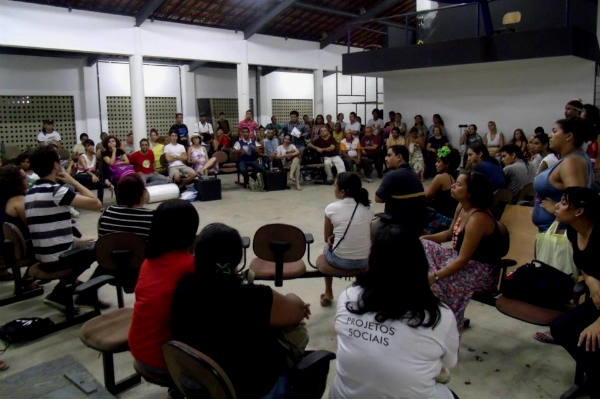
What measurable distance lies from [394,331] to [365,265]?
191 centimetres

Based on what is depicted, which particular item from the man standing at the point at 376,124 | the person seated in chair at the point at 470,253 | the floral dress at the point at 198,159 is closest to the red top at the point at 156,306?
the person seated in chair at the point at 470,253

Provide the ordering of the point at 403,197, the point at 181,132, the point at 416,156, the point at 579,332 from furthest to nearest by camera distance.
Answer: the point at 181,132 < the point at 416,156 < the point at 403,197 < the point at 579,332

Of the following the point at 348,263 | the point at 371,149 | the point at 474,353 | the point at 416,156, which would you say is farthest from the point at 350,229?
the point at 371,149

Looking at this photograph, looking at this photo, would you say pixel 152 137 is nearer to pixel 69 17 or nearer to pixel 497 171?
pixel 69 17

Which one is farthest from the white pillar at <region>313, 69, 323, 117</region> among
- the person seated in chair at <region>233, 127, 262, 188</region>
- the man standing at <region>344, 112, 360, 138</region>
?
the person seated in chair at <region>233, 127, 262, 188</region>

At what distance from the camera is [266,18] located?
1212 centimetres

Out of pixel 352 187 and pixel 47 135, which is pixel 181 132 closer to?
pixel 47 135

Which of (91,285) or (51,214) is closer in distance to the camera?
(91,285)

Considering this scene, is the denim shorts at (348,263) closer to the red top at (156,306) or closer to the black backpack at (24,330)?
the red top at (156,306)

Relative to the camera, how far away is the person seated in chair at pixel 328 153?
33.2 feet

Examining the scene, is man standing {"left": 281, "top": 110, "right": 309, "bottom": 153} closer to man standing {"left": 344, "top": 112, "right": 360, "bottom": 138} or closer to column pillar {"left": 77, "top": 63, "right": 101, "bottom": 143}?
man standing {"left": 344, "top": 112, "right": 360, "bottom": 138}

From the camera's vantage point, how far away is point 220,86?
15578mm

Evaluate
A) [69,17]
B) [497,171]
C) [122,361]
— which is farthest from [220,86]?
[122,361]

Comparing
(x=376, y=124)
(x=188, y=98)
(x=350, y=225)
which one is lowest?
(x=350, y=225)
